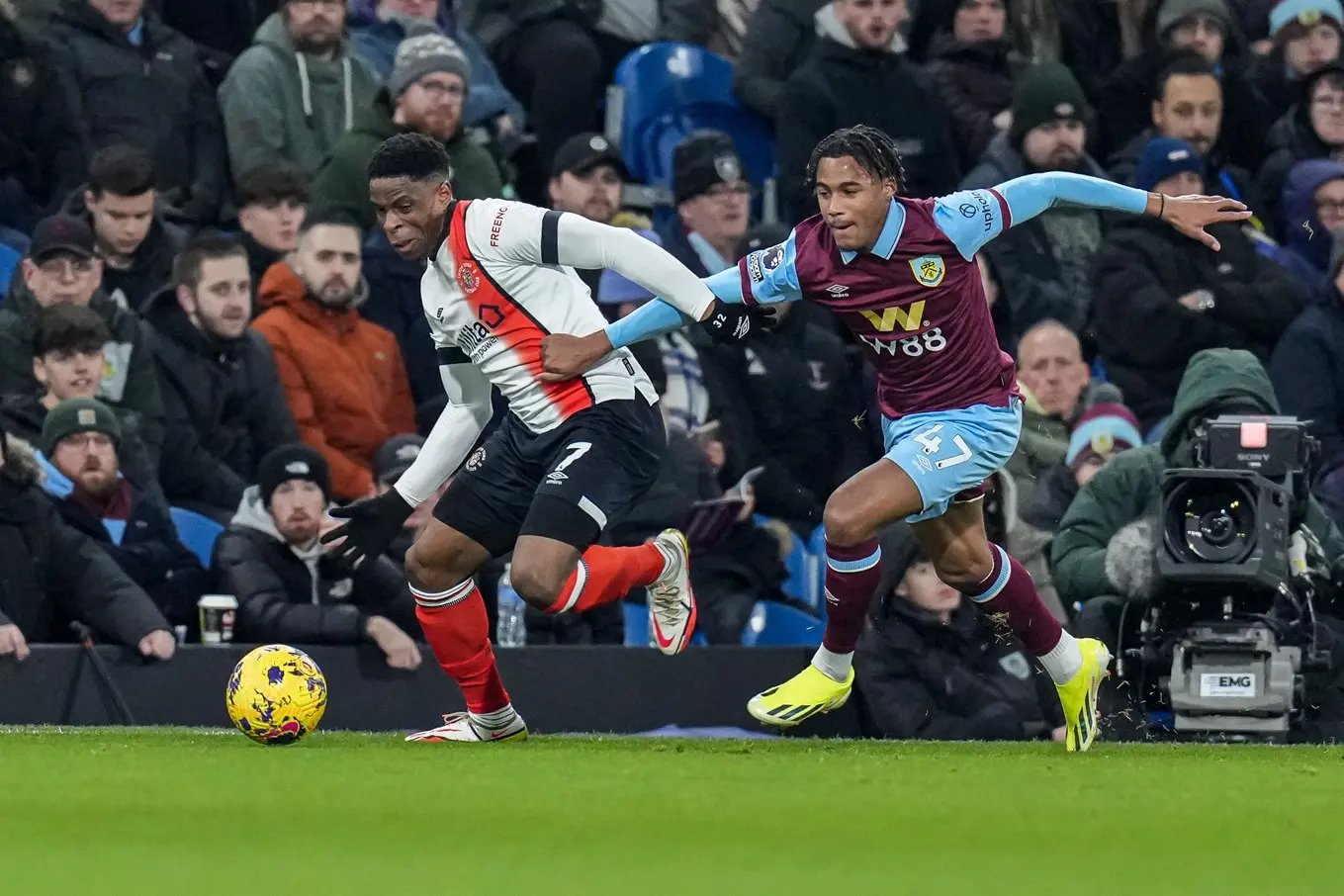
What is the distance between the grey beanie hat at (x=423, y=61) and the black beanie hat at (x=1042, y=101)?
331 centimetres

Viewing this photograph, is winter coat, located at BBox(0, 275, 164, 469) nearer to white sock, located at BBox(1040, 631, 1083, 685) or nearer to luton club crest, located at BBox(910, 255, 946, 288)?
luton club crest, located at BBox(910, 255, 946, 288)

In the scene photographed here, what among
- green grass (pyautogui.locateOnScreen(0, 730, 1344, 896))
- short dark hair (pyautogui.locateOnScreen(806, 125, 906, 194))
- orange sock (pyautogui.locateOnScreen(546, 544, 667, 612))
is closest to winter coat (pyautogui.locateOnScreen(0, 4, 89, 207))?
green grass (pyautogui.locateOnScreen(0, 730, 1344, 896))

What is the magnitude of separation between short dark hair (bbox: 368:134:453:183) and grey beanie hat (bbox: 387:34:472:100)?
404cm

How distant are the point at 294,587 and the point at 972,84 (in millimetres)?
6083

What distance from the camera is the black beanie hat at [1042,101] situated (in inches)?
561

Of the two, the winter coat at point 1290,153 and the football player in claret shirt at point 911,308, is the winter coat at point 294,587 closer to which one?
the football player in claret shirt at point 911,308

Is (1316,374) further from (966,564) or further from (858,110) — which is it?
(966,564)

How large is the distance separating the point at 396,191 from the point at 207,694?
2.96 meters

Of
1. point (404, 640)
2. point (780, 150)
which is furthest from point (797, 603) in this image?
point (780, 150)

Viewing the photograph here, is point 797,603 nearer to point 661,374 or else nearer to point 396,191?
point 661,374

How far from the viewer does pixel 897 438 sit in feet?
30.1

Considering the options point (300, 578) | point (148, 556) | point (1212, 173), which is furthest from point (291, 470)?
point (1212, 173)

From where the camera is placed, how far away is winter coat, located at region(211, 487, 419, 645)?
1111 centimetres

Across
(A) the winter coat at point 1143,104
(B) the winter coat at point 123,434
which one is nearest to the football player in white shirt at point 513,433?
(B) the winter coat at point 123,434
